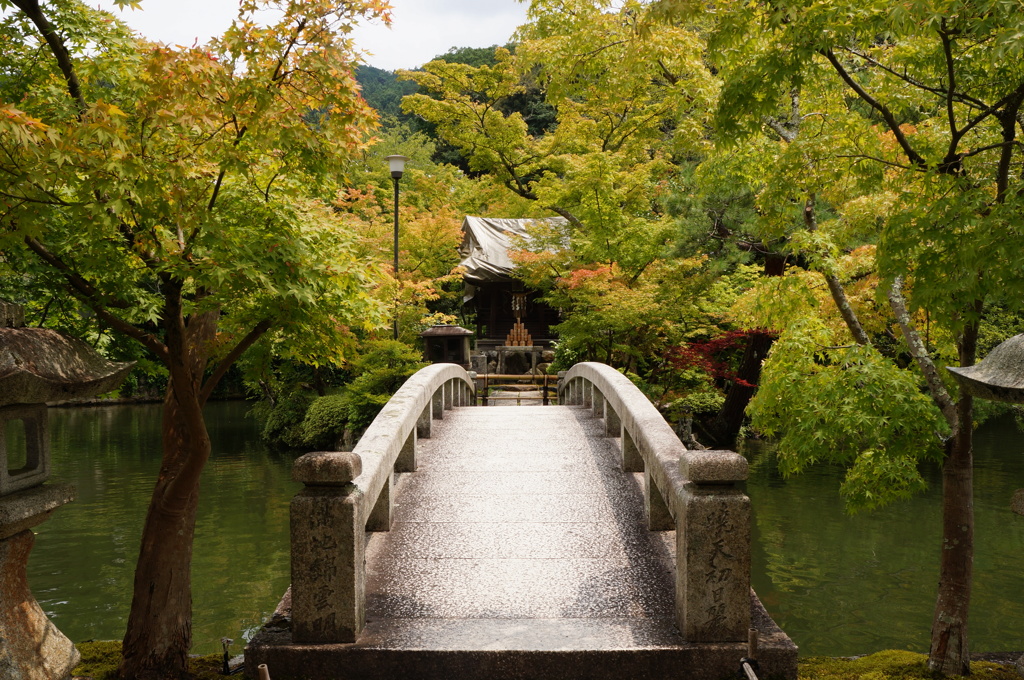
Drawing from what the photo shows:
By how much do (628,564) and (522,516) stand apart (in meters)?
1.20

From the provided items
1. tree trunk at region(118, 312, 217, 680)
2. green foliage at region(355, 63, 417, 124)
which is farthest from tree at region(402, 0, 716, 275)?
green foliage at region(355, 63, 417, 124)

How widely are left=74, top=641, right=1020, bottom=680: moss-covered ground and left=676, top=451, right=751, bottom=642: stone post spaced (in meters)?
1.05

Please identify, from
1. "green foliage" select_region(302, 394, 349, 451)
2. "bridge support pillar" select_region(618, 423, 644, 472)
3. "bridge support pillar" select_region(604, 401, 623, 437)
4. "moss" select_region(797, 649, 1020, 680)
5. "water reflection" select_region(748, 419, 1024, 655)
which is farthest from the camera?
"green foliage" select_region(302, 394, 349, 451)

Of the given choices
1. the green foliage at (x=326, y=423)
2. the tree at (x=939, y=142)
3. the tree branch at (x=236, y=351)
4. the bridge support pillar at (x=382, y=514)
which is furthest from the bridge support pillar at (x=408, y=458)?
the green foliage at (x=326, y=423)

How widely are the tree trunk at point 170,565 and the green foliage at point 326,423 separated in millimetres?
12822

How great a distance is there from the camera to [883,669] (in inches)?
226

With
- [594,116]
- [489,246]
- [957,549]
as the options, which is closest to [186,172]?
[957,549]

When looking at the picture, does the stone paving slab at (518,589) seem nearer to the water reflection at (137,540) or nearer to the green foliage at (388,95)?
the water reflection at (137,540)

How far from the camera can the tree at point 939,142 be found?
179 inches

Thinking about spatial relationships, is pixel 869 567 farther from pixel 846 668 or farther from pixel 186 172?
pixel 186 172

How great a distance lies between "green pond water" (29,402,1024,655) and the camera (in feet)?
32.0

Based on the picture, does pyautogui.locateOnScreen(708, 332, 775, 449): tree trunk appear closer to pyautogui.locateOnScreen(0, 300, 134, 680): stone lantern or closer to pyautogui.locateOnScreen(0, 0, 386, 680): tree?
pyautogui.locateOnScreen(0, 0, 386, 680): tree

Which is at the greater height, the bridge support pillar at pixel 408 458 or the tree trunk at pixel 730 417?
the bridge support pillar at pixel 408 458

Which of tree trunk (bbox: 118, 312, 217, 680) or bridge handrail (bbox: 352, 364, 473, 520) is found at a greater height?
bridge handrail (bbox: 352, 364, 473, 520)
